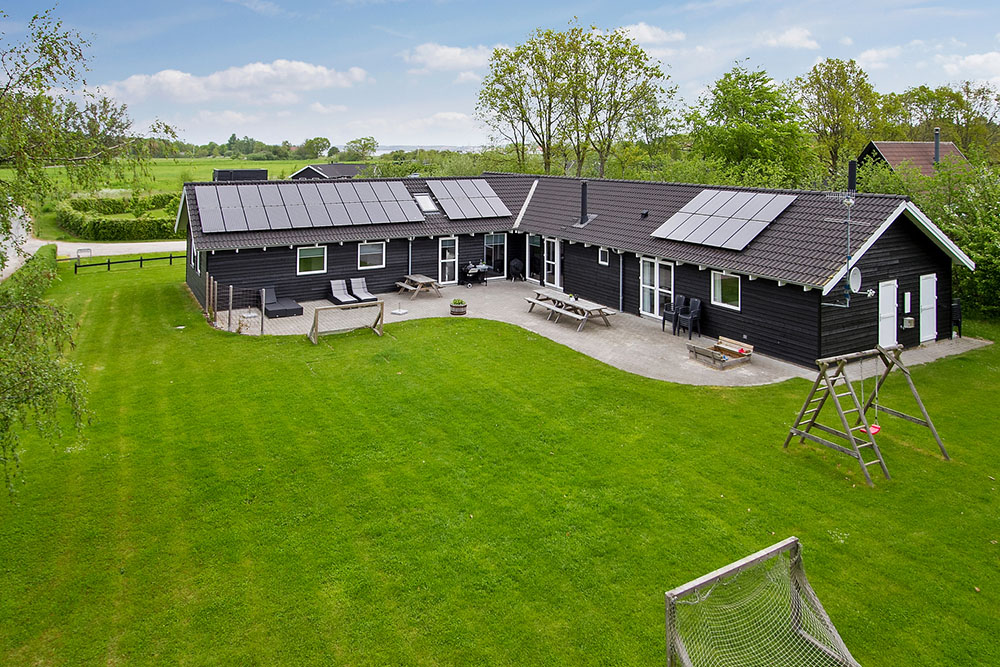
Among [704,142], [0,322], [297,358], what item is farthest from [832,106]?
[0,322]

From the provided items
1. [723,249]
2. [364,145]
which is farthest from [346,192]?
[364,145]

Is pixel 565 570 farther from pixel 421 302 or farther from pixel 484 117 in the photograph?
pixel 484 117

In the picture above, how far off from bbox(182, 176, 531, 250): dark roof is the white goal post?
2963 millimetres

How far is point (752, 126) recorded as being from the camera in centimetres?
3312

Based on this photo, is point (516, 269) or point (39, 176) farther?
point (516, 269)

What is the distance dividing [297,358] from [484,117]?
33517 mm

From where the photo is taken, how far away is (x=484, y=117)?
45188 millimetres

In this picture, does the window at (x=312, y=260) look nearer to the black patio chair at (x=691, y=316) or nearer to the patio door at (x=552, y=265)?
the patio door at (x=552, y=265)

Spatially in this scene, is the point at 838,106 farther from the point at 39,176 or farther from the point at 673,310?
the point at 39,176

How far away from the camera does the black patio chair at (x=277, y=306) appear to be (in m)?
19.3

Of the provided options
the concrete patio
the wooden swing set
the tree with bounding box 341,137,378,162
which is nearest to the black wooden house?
the concrete patio

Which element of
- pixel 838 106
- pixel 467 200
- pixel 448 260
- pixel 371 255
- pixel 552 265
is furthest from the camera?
pixel 838 106

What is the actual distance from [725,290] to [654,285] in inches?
104

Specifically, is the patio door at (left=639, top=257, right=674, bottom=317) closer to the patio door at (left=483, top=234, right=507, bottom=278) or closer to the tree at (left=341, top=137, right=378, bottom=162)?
the patio door at (left=483, top=234, right=507, bottom=278)
